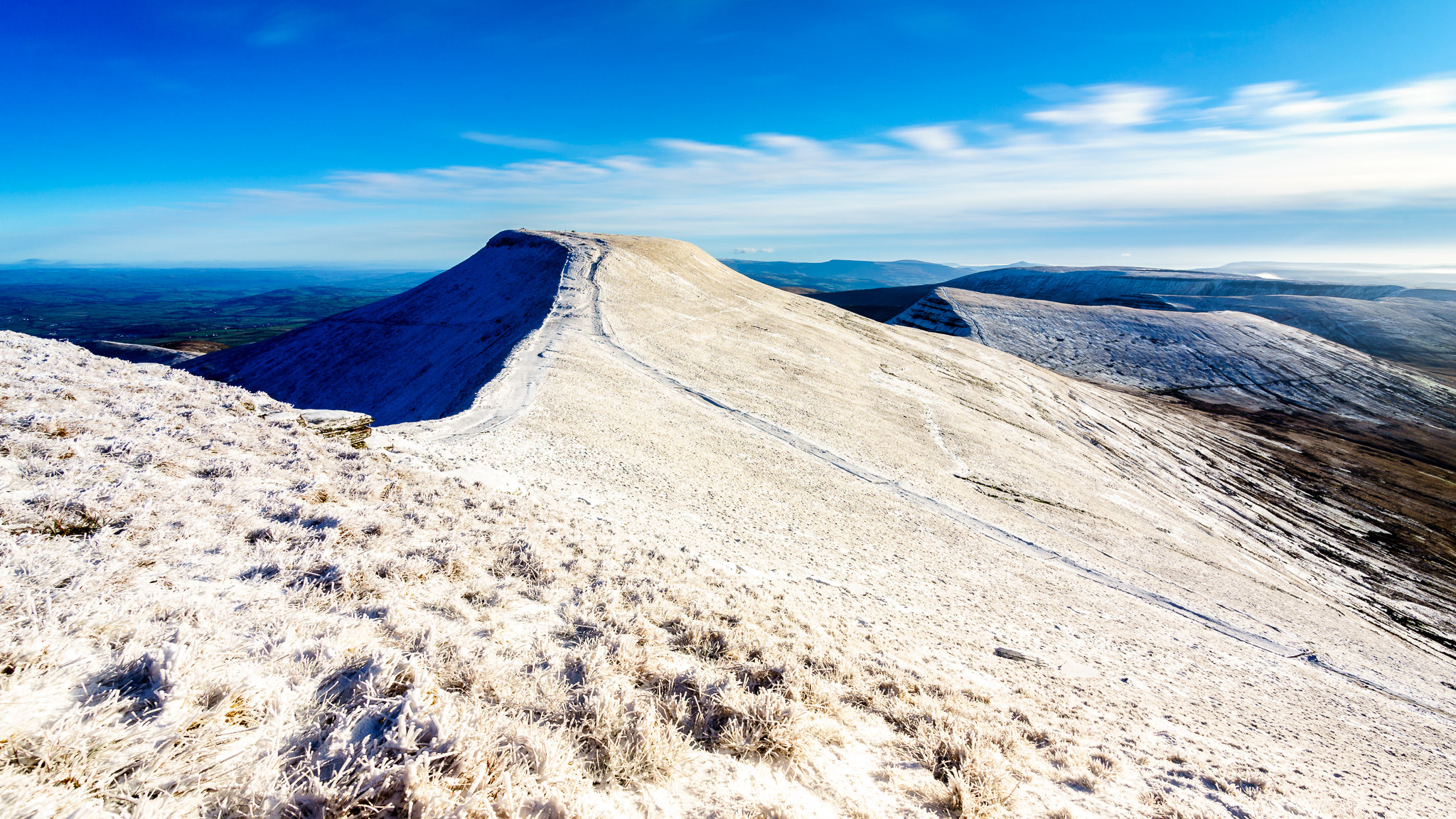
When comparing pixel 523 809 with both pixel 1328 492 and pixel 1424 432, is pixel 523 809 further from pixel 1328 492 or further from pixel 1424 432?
pixel 1424 432

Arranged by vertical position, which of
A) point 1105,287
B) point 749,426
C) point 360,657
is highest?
point 1105,287

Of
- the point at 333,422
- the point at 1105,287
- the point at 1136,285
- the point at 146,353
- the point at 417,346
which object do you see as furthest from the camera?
the point at 1105,287

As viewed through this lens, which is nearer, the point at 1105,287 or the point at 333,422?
the point at 333,422

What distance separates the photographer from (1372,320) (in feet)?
322

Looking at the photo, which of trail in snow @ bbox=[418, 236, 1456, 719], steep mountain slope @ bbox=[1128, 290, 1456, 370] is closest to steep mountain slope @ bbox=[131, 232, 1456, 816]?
trail in snow @ bbox=[418, 236, 1456, 719]

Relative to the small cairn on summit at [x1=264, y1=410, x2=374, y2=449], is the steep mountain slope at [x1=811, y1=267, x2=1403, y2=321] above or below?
above

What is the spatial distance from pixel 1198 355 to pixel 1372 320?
6172cm

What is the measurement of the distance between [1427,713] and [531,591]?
772 inches

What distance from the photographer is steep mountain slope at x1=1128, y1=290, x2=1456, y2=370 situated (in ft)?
289

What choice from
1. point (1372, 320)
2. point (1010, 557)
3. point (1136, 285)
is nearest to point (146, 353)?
point (1010, 557)

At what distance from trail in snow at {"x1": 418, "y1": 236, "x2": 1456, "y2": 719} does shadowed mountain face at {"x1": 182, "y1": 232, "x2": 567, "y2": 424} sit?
1551 millimetres

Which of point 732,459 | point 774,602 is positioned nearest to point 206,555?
point 774,602

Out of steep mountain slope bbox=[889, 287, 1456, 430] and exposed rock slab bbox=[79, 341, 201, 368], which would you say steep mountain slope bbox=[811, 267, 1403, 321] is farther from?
exposed rock slab bbox=[79, 341, 201, 368]

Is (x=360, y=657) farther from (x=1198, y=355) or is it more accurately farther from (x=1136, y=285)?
(x=1136, y=285)
